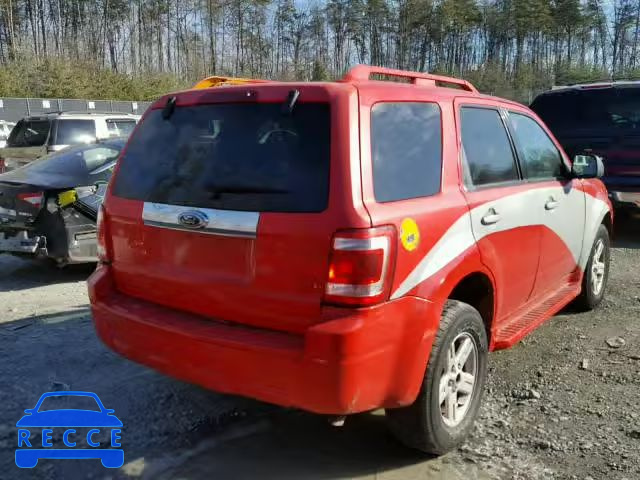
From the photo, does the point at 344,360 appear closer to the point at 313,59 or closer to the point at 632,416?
the point at 632,416

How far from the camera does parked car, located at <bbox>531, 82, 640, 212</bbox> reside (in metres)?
7.64

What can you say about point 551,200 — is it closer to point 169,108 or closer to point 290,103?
point 290,103

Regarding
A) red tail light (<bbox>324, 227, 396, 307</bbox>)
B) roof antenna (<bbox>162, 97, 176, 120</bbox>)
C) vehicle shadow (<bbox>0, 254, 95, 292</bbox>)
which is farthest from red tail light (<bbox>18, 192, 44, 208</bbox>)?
red tail light (<bbox>324, 227, 396, 307</bbox>)

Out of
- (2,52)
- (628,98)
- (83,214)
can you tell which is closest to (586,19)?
(2,52)

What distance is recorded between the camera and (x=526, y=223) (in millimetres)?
3703

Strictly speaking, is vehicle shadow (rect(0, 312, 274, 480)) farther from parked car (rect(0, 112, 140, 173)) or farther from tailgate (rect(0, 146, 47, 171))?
parked car (rect(0, 112, 140, 173))

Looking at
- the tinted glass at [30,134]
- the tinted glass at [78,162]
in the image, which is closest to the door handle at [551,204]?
the tinted glass at [78,162]

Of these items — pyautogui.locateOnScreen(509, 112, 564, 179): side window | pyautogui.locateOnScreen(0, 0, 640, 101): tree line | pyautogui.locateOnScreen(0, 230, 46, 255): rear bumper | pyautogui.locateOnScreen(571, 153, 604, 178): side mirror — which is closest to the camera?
pyautogui.locateOnScreen(509, 112, 564, 179): side window

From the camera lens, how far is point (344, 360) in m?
2.42

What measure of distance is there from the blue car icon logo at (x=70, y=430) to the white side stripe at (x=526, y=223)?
5.78 ft

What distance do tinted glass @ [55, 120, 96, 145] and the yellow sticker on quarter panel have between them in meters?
10.9

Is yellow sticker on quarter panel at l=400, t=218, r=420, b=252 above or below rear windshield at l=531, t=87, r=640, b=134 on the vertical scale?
below

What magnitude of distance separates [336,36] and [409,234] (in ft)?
221

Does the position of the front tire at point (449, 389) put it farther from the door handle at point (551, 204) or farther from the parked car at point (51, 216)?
the parked car at point (51, 216)
